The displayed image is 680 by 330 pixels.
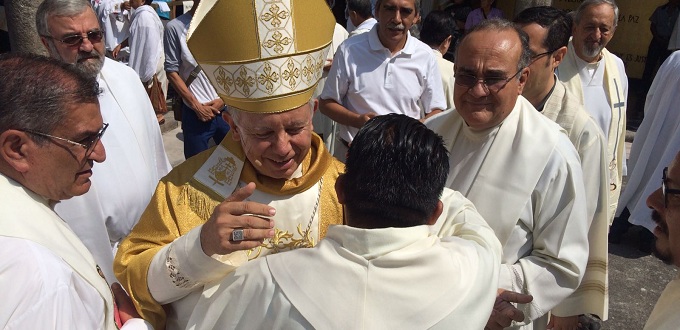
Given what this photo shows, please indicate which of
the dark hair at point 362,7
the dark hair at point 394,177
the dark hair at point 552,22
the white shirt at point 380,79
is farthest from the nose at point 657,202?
the dark hair at point 362,7

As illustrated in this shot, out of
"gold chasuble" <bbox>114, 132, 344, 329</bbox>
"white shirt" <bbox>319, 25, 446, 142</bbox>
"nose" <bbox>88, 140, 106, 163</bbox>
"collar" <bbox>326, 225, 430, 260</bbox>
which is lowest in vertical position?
"white shirt" <bbox>319, 25, 446, 142</bbox>

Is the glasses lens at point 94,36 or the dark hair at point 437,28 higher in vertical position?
the glasses lens at point 94,36

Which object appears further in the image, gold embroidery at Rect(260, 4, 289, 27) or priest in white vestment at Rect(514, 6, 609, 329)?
priest in white vestment at Rect(514, 6, 609, 329)

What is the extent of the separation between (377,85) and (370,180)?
10.3 feet

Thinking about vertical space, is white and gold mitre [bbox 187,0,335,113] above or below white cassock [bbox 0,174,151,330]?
above

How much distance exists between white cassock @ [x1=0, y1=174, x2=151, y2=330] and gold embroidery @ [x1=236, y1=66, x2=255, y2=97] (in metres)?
0.70

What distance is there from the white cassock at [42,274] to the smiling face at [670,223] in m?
1.65

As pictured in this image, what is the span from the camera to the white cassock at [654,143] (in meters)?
5.18

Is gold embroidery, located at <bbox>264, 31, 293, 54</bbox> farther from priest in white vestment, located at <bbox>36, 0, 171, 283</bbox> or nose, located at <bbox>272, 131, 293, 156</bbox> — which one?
priest in white vestment, located at <bbox>36, 0, 171, 283</bbox>

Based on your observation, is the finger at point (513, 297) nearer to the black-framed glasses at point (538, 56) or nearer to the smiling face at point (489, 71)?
the smiling face at point (489, 71)

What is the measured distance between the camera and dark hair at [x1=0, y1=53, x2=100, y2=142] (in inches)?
66.7

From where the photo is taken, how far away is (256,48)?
2068 mm

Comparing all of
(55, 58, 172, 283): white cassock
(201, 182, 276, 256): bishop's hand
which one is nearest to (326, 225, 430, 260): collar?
(201, 182, 276, 256): bishop's hand

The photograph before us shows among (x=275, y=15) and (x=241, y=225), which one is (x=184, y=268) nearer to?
(x=241, y=225)
